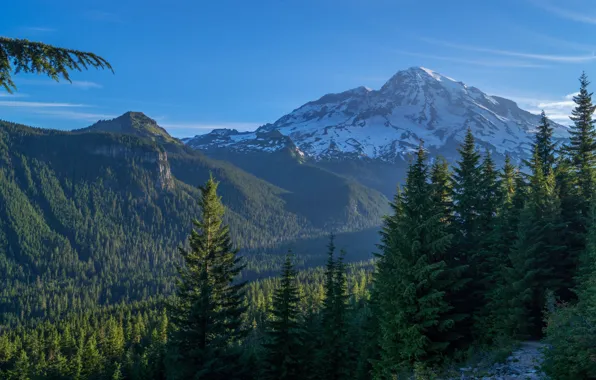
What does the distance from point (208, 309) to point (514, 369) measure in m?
17.7

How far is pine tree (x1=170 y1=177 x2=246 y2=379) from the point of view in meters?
25.8

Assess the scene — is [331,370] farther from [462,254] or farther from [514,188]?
[514,188]

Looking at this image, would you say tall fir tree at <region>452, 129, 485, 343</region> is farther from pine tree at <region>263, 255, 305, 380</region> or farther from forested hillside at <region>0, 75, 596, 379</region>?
pine tree at <region>263, 255, 305, 380</region>

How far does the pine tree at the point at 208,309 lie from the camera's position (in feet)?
84.6

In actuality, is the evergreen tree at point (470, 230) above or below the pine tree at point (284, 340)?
above

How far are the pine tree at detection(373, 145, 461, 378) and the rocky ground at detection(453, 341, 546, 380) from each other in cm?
316

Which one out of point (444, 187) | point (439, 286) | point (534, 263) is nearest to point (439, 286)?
point (439, 286)

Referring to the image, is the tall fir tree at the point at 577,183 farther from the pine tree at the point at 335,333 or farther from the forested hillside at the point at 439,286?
the pine tree at the point at 335,333

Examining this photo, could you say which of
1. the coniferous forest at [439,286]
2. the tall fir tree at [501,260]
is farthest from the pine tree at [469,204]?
the tall fir tree at [501,260]

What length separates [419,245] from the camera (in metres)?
21.7

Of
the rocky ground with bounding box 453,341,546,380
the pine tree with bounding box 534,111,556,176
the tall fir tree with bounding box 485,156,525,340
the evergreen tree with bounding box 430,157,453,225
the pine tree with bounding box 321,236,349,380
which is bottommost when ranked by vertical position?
the pine tree with bounding box 321,236,349,380

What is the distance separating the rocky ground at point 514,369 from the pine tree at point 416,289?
3157 millimetres

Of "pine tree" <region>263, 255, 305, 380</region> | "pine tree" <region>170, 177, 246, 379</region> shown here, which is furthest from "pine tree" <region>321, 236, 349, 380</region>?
"pine tree" <region>170, 177, 246, 379</region>

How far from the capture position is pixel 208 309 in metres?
26.5
